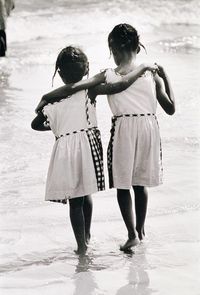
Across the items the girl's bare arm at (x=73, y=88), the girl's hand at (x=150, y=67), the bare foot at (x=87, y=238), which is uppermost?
the girl's hand at (x=150, y=67)

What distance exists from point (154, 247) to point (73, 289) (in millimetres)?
667

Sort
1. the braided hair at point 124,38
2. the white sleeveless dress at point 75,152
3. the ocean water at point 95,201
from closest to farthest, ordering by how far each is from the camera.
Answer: the ocean water at point 95,201
the white sleeveless dress at point 75,152
the braided hair at point 124,38

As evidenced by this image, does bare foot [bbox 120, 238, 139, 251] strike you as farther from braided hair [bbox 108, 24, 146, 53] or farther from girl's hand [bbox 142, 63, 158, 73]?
braided hair [bbox 108, 24, 146, 53]

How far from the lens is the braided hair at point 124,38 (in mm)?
3785

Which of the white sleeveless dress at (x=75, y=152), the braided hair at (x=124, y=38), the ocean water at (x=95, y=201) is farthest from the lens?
the braided hair at (x=124, y=38)

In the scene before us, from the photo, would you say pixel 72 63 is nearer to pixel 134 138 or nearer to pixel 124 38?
pixel 124 38

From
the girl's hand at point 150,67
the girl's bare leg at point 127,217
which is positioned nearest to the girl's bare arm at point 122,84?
the girl's hand at point 150,67

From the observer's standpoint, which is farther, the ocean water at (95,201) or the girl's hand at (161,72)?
the girl's hand at (161,72)

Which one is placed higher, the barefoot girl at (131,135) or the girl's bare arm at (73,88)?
the girl's bare arm at (73,88)

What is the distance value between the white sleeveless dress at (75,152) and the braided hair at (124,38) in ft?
1.09

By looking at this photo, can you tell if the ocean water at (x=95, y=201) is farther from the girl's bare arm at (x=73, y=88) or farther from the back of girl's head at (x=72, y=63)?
the back of girl's head at (x=72, y=63)

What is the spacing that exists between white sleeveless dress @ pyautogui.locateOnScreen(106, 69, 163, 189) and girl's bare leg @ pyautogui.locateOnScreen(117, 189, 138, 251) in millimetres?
74

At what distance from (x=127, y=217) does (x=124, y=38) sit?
3.14 ft

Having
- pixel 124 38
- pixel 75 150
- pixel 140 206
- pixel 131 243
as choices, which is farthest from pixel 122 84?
pixel 131 243
